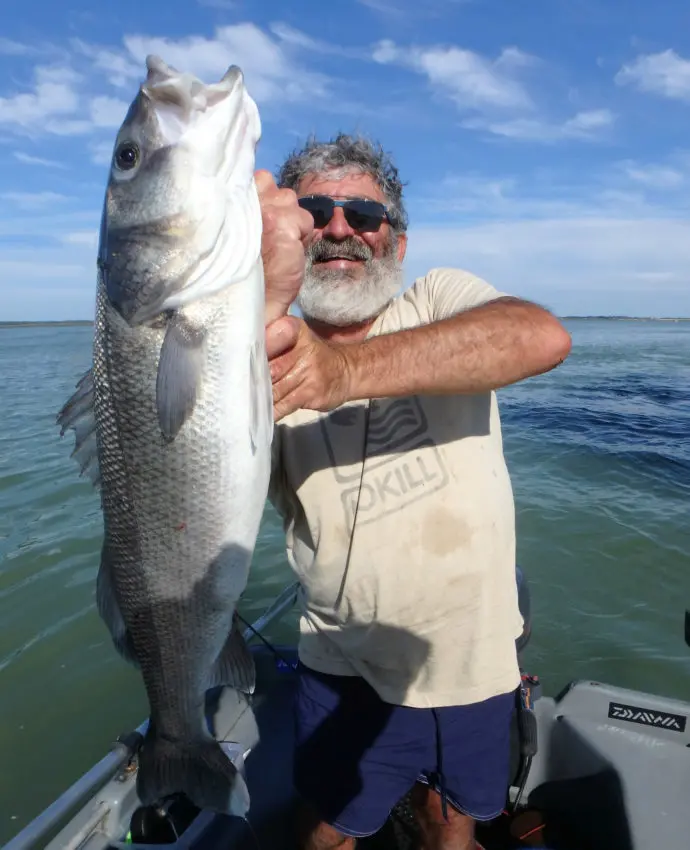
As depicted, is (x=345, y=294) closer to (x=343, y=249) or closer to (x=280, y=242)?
(x=343, y=249)

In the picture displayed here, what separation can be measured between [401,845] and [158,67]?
3.59 meters

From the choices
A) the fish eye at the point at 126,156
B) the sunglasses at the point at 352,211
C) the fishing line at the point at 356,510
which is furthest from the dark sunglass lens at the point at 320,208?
the fish eye at the point at 126,156

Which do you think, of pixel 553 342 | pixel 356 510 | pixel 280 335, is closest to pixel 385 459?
pixel 356 510

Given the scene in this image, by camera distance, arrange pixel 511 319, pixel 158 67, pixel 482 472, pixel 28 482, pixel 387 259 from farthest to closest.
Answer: pixel 28 482 < pixel 387 259 < pixel 482 472 < pixel 511 319 < pixel 158 67

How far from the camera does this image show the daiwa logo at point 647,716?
2.74m

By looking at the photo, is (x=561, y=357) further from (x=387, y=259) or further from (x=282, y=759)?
(x=282, y=759)

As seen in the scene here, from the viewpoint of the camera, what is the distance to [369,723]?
2521 millimetres

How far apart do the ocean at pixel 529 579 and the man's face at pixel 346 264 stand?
13.3ft

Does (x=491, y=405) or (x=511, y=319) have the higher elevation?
(x=511, y=319)

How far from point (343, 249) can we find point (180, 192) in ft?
4.30

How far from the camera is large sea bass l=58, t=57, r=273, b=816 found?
1.55 meters

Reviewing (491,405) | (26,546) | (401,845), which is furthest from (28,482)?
(491,405)

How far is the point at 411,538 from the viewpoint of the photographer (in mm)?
2326

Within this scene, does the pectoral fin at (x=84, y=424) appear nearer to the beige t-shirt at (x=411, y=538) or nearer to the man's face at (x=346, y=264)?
the beige t-shirt at (x=411, y=538)
